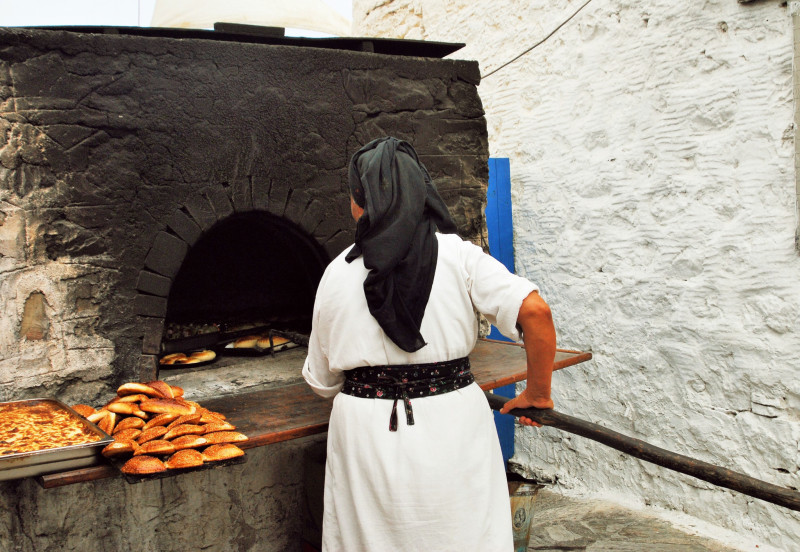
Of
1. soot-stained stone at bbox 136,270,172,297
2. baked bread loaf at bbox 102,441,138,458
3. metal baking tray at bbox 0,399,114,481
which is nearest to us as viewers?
metal baking tray at bbox 0,399,114,481

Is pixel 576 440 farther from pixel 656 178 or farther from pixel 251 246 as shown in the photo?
pixel 251 246

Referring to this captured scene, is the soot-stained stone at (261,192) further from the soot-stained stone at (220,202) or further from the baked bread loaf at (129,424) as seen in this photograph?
the baked bread loaf at (129,424)

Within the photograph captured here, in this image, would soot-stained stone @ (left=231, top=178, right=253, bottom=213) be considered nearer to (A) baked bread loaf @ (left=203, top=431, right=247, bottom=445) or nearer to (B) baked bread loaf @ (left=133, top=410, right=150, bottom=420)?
(B) baked bread loaf @ (left=133, top=410, right=150, bottom=420)

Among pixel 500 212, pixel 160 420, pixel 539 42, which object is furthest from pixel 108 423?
pixel 539 42

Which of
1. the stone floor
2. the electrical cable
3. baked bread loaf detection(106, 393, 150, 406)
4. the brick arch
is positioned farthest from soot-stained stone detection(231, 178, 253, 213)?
the electrical cable

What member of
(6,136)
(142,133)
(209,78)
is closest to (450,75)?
(209,78)

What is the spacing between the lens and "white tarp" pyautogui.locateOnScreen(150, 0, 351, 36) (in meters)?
3.54

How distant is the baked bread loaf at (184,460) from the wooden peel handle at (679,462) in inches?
43.6

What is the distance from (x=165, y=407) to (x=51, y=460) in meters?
0.48

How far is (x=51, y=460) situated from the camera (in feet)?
5.83

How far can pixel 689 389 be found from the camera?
374 centimetres

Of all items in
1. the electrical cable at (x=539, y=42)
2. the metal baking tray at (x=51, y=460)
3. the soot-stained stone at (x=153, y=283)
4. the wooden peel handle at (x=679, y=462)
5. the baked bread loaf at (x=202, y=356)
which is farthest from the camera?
the electrical cable at (x=539, y=42)

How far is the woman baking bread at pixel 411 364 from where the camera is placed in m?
1.92

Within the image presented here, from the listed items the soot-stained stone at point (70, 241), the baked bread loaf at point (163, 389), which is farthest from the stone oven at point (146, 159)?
the baked bread loaf at point (163, 389)
